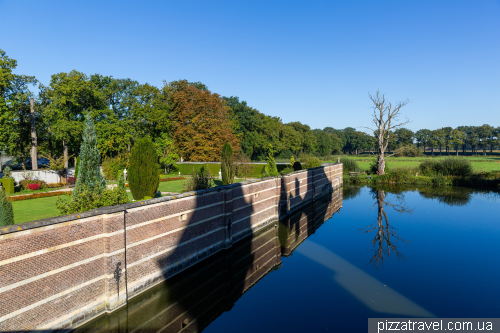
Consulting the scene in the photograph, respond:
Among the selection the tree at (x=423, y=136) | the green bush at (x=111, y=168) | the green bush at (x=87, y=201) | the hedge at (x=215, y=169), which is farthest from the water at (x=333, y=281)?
the tree at (x=423, y=136)

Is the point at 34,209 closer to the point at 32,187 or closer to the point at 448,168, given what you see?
the point at 32,187

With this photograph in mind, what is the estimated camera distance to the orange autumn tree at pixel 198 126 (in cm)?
4347

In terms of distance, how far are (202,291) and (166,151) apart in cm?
3562

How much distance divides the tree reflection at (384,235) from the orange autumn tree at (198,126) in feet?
80.1

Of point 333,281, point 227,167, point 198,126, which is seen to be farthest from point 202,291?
point 198,126

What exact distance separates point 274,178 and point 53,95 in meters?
29.8

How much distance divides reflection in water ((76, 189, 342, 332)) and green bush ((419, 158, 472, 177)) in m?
32.8

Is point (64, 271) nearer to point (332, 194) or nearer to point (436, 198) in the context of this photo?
point (332, 194)

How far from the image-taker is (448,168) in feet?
132

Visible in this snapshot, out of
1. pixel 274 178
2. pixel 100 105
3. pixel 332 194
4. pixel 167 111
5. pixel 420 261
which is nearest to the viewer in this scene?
pixel 420 261

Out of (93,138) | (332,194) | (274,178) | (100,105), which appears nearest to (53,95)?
(100,105)

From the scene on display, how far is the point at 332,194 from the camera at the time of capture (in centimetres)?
3325

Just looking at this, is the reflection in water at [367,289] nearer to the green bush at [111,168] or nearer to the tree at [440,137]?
the green bush at [111,168]

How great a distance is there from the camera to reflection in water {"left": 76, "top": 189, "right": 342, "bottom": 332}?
807cm
